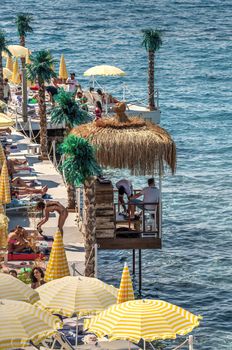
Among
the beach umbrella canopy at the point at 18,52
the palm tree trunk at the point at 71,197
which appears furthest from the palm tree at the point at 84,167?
the beach umbrella canopy at the point at 18,52

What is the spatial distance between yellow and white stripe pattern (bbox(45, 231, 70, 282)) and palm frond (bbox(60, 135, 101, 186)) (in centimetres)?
279

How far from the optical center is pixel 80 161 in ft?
107

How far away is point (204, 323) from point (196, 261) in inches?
293

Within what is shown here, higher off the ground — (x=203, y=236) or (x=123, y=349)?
(x=123, y=349)

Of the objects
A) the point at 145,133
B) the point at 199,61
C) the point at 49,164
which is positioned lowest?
the point at 199,61

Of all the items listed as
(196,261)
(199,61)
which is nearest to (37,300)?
(196,261)

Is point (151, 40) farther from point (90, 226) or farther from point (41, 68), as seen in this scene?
point (90, 226)

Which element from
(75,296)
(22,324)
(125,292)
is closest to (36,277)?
(125,292)

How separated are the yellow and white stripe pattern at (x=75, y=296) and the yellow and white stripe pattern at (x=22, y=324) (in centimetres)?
197

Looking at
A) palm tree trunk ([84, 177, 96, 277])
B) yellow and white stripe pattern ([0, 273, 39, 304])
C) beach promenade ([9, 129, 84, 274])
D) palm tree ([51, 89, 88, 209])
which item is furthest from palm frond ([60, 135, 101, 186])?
palm tree ([51, 89, 88, 209])

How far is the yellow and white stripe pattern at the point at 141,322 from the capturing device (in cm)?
2423

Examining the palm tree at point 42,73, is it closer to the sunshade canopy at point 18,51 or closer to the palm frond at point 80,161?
the sunshade canopy at point 18,51

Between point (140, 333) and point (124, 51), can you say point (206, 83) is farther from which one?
point (140, 333)

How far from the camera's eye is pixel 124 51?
114875 mm
